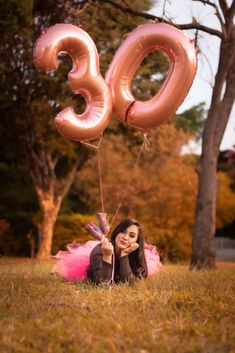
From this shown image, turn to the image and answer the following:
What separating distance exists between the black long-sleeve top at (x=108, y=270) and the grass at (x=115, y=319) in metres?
0.17

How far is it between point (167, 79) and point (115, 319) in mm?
3324

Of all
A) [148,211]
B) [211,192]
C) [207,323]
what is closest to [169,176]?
[148,211]

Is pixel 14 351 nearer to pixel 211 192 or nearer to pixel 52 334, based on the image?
pixel 52 334

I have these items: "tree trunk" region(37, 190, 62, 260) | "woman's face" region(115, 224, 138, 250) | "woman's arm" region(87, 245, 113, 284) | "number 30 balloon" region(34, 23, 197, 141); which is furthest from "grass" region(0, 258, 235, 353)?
"tree trunk" region(37, 190, 62, 260)

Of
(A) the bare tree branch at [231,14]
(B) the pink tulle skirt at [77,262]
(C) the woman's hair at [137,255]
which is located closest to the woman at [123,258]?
(C) the woman's hair at [137,255]

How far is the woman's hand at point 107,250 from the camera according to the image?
6.35 m

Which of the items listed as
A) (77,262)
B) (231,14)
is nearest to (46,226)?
(231,14)

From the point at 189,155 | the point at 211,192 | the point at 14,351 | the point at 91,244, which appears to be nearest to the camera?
the point at 14,351

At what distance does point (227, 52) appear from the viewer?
460 inches

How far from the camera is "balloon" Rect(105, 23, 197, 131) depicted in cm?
683

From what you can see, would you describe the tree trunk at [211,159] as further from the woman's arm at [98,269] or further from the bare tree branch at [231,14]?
the woman's arm at [98,269]

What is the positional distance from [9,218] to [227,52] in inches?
456

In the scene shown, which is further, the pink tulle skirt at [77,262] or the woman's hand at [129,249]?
the pink tulle skirt at [77,262]

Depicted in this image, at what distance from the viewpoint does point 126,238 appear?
6.79m
